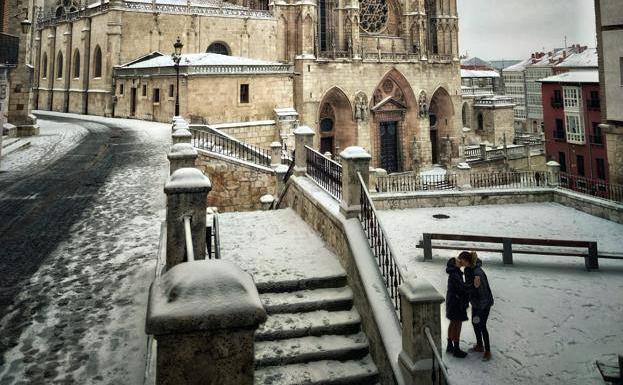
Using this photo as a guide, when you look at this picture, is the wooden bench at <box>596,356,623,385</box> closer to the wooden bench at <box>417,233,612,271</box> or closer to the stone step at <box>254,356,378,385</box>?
the stone step at <box>254,356,378,385</box>

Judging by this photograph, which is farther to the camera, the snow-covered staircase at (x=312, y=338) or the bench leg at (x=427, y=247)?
the bench leg at (x=427, y=247)

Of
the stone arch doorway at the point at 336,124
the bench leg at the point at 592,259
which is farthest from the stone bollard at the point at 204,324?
the stone arch doorway at the point at 336,124

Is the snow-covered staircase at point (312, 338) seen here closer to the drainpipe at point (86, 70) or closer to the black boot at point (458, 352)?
the black boot at point (458, 352)

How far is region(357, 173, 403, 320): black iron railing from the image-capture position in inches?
241

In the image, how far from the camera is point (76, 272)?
623cm

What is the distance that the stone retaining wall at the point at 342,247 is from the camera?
18.4 ft

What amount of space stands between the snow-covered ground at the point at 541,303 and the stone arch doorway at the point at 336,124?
18.2 meters

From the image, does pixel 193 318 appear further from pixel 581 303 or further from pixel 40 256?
pixel 581 303

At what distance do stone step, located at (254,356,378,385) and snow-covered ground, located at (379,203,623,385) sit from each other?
1.49 meters

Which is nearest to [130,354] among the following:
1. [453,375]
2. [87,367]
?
[87,367]

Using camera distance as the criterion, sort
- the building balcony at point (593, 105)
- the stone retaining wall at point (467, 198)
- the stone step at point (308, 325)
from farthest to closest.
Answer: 1. the building balcony at point (593, 105)
2. the stone retaining wall at point (467, 198)
3. the stone step at point (308, 325)

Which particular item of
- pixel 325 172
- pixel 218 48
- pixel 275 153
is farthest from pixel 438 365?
pixel 218 48

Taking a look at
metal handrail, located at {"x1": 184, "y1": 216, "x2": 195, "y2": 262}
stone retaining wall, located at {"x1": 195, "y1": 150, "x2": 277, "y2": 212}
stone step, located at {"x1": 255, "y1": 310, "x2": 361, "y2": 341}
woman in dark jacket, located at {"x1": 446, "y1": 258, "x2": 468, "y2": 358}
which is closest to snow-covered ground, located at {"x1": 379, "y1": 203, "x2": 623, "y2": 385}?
woman in dark jacket, located at {"x1": 446, "y1": 258, "x2": 468, "y2": 358}

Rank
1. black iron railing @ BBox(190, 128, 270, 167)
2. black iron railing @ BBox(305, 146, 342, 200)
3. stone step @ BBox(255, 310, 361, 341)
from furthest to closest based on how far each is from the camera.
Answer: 1. black iron railing @ BBox(190, 128, 270, 167)
2. black iron railing @ BBox(305, 146, 342, 200)
3. stone step @ BBox(255, 310, 361, 341)
